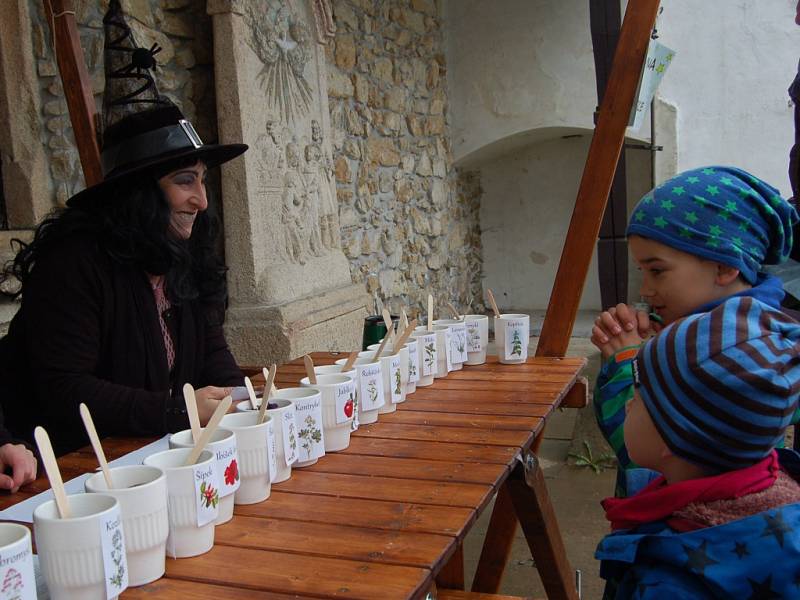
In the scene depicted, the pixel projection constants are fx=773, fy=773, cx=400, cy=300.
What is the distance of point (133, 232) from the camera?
1.96m

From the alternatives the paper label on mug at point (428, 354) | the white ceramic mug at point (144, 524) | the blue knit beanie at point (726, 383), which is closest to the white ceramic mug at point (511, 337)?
the paper label on mug at point (428, 354)

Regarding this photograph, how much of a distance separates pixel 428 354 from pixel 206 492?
3.46 feet

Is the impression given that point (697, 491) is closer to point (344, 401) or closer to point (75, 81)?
point (344, 401)

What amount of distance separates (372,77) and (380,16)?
0.45 meters

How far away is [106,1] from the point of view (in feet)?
9.57

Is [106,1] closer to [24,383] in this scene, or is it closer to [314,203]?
[314,203]

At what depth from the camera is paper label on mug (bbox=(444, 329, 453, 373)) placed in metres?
2.16

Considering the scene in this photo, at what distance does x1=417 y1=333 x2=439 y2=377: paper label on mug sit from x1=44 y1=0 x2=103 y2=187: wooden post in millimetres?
1129

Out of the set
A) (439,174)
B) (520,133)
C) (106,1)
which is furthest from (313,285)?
(520,133)

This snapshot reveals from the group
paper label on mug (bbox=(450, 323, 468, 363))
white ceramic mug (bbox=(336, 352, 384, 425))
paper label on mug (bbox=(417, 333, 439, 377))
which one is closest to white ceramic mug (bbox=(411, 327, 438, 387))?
paper label on mug (bbox=(417, 333, 439, 377))

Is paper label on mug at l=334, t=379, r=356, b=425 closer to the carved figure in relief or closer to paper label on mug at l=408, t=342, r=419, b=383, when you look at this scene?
paper label on mug at l=408, t=342, r=419, b=383

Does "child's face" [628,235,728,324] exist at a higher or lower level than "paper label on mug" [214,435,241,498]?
higher

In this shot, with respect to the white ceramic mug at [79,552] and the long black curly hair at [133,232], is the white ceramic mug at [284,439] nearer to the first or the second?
the white ceramic mug at [79,552]

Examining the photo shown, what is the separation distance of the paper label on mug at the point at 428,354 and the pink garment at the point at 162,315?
2.23 ft
